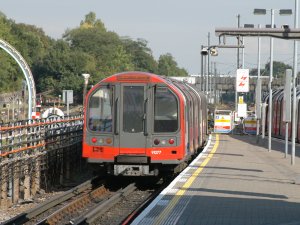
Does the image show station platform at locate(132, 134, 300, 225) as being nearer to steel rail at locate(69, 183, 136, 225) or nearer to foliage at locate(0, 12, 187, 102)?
steel rail at locate(69, 183, 136, 225)

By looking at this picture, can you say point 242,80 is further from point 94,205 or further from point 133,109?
point 94,205

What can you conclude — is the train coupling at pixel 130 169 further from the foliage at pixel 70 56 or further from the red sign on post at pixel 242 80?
the foliage at pixel 70 56

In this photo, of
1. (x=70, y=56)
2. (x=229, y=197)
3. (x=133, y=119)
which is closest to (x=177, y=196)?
(x=229, y=197)

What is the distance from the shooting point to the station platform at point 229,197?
37.3 ft

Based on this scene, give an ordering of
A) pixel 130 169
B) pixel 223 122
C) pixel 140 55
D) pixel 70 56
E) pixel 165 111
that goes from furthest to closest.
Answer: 1. pixel 140 55
2. pixel 70 56
3. pixel 223 122
4. pixel 165 111
5. pixel 130 169

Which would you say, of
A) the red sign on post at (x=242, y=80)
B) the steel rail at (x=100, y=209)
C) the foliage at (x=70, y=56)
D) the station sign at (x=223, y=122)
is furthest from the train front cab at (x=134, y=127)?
the foliage at (x=70, y=56)

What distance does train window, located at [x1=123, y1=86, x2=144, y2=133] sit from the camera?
1881 centimetres

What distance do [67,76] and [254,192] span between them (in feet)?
237

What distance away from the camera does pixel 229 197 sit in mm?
14188

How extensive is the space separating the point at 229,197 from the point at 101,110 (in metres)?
5.76

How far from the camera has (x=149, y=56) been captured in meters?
151

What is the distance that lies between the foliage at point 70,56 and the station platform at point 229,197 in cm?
5980

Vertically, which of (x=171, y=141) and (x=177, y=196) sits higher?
(x=171, y=141)

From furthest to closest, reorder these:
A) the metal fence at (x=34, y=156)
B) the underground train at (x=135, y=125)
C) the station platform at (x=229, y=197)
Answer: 1. the underground train at (x=135, y=125)
2. the metal fence at (x=34, y=156)
3. the station platform at (x=229, y=197)
